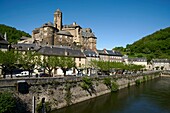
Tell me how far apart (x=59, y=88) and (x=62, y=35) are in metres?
47.5

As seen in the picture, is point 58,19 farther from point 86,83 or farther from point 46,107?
point 46,107

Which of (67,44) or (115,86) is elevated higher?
(67,44)

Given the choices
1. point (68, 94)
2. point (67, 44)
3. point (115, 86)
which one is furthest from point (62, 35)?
point (68, 94)

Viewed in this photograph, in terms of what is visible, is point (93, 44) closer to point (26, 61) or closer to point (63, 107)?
point (26, 61)

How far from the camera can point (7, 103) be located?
1816 centimetres

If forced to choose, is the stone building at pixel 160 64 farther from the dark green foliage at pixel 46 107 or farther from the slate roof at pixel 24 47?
the dark green foliage at pixel 46 107

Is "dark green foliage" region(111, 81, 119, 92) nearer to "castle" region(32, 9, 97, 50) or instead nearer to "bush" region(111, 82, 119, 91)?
"bush" region(111, 82, 119, 91)

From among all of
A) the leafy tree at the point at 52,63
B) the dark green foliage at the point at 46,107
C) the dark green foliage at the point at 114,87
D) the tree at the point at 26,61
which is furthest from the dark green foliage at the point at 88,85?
the tree at the point at 26,61

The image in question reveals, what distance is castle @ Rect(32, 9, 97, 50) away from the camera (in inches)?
2684

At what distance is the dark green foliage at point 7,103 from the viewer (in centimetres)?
1769

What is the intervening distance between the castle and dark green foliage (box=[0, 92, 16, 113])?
4965 cm

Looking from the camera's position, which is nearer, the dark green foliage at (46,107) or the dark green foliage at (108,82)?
the dark green foliage at (46,107)

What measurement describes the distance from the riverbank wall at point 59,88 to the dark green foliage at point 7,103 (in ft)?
2.87

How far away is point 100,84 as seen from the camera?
36812 millimetres
